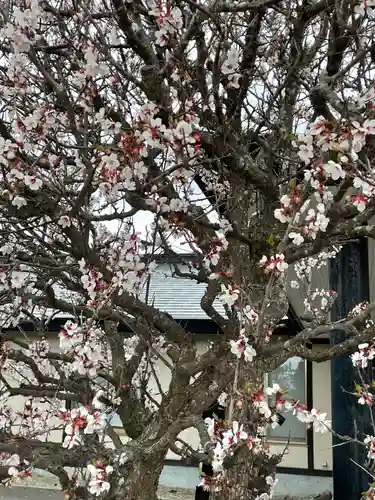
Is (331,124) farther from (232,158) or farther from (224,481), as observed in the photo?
(224,481)

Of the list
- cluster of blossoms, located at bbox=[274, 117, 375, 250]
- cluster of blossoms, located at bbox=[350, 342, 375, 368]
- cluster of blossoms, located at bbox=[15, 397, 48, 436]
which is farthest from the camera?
cluster of blossoms, located at bbox=[15, 397, 48, 436]

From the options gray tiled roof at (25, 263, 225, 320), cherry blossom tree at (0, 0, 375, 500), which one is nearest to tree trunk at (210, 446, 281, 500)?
cherry blossom tree at (0, 0, 375, 500)

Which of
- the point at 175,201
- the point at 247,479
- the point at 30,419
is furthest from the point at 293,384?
the point at 175,201

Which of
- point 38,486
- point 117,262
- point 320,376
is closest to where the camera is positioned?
point 117,262

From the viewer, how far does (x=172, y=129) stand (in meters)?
2.39

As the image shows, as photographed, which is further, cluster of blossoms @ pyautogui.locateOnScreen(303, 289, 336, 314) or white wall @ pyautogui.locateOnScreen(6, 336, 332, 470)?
white wall @ pyautogui.locateOnScreen(6, 336, 332, 470)

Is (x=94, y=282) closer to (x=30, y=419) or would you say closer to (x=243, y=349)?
(x=243, y=349)

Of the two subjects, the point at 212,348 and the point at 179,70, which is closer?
the point at 179,70

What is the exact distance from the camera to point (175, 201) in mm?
2783

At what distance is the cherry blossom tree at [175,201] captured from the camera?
2287 millimetres

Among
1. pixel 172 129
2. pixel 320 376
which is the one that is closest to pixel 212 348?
pixel 172 129

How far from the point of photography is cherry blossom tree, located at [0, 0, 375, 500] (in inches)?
90.0

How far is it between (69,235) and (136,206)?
0.38 metres

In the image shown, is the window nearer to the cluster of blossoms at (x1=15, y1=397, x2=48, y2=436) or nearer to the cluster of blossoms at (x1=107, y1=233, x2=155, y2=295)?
the cluster of blossoms at (x1=15, y1=397, x2=48, y2=436)
